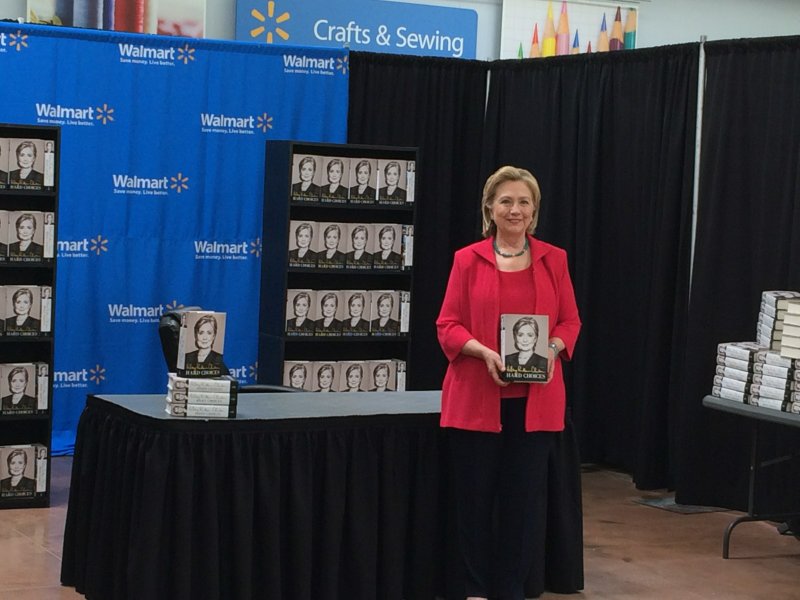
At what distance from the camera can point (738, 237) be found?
638cm

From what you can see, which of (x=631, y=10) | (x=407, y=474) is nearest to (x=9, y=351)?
(x=407, y=474)

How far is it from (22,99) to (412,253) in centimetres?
237

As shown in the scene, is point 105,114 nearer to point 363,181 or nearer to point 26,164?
point 26,164

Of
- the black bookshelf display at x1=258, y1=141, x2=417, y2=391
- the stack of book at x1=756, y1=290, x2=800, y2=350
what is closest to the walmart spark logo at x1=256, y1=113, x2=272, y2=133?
the black bookshelf display at x1=258, y1=141, x2=417, y2=391

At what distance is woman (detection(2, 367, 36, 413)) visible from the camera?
607cm

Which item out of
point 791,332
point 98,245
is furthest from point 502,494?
point 98,245

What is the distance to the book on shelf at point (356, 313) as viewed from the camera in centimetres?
711

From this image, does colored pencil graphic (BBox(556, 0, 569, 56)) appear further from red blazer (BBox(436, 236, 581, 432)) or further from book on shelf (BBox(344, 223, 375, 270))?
red blazer (BBox(436, 236, 581, 432))

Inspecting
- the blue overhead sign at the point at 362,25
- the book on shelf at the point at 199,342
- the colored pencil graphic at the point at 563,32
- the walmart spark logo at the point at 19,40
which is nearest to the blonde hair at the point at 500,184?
the book on shelf at the point at 199,342

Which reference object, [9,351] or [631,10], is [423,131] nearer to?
[9,351]

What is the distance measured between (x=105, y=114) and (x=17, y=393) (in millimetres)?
1901

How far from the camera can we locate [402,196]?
716 cm

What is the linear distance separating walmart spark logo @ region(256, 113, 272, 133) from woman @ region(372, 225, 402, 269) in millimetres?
A: 1042

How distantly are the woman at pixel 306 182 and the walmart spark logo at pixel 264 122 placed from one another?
0.67 meters
